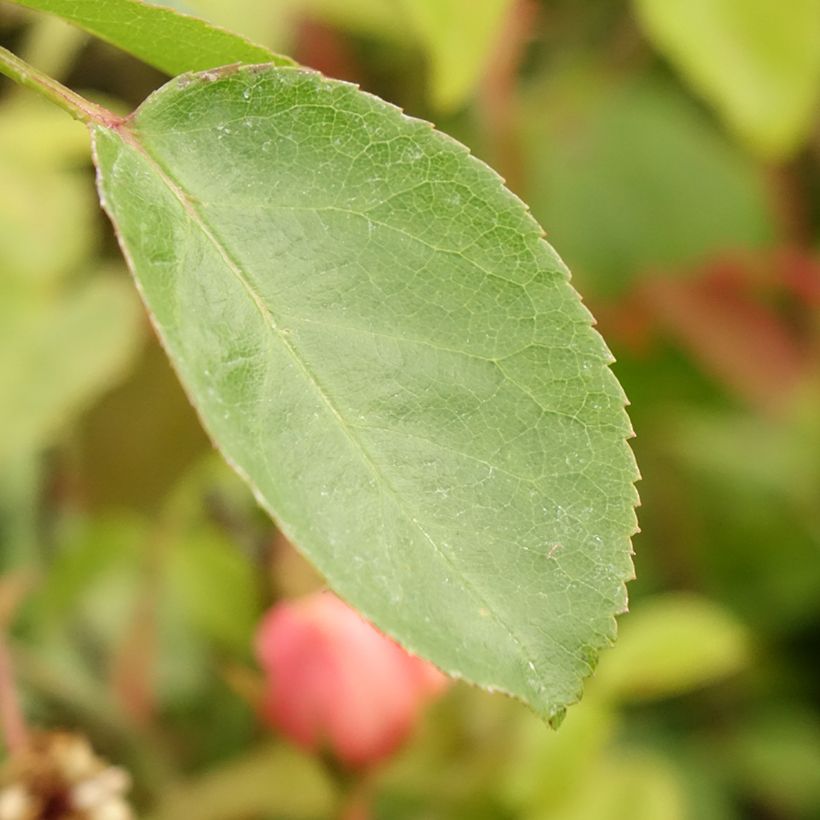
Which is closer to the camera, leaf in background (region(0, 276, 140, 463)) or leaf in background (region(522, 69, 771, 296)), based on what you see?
leaf in background (region(0, 276, 140, 463))

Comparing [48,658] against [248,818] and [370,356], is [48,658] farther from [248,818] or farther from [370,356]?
[370,356]

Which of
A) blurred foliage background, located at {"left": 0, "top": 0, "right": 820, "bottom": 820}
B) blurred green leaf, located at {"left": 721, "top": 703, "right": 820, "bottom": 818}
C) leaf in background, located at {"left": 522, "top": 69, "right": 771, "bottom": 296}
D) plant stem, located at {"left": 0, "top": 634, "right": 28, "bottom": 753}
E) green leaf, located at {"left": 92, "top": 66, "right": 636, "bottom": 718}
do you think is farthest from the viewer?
leaf in background, located at {"left": 522, "top": 69, "right": 771, "bottom": 296}

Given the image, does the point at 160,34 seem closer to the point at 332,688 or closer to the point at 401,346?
the point at 401,346

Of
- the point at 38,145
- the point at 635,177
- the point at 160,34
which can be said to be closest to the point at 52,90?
the point at 160,34

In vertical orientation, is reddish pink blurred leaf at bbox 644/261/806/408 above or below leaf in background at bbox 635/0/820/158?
below

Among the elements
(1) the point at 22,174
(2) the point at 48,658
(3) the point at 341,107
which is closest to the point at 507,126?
(1) the point at 22,174

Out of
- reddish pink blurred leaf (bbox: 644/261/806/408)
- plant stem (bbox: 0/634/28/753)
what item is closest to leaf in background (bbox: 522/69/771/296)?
reddish pink blurred leaf (bbox: 644/261/806/408)

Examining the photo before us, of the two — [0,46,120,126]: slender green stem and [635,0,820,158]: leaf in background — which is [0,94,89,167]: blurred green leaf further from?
[0,46,120,126]: slender green stem
